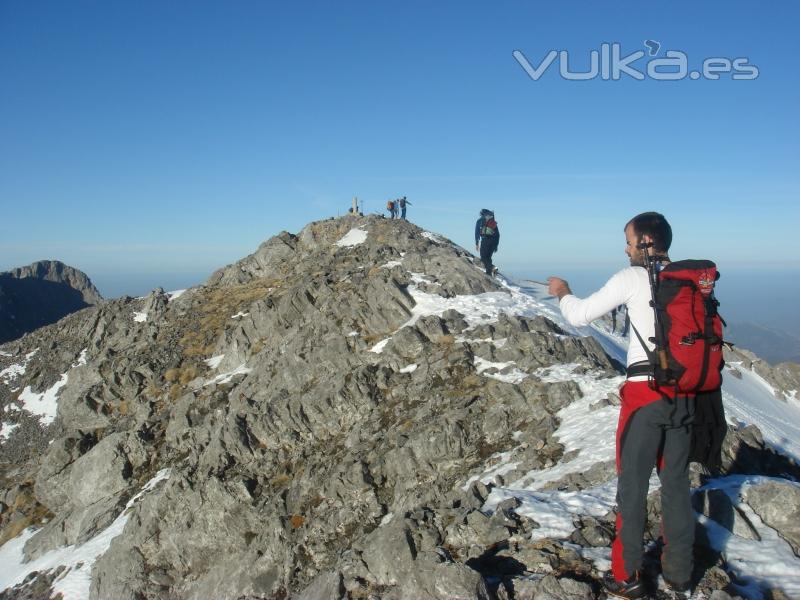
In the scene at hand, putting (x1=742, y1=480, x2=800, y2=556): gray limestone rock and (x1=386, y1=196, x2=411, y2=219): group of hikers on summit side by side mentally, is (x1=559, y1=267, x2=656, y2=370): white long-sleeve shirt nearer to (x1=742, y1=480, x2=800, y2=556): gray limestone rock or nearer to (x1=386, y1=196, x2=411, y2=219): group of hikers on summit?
(x1=742, y1=480, x2=800, y2=556): gray limestone rock

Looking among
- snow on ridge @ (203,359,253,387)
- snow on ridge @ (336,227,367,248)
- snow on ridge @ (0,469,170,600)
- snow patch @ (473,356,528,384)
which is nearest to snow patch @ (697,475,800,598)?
snow patch @ (473,356,528,384)

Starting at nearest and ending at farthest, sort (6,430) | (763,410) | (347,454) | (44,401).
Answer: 1. (347,454)
2. (763,410)
3. (6,430)
4. (44,401)

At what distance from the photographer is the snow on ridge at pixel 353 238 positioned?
128 ft

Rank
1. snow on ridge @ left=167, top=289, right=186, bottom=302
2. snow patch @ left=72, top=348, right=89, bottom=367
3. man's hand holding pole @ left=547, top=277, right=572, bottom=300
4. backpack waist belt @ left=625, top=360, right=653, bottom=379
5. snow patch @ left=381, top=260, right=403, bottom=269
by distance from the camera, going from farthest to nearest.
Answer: snow on ridge @ left=167, top=289, right=186, bottom=302 → snow patch @ left=72, top=348, right=89, bottom=367 → snow patch @ left=381, top=260, right=403, bottom=269 → man's hand holding pole @ left=547, top=277, right=572, bottom=300 → backpack waist belt @ left=625, top=360, right=653, bottom=379

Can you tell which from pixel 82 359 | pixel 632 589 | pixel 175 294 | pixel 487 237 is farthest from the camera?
pixel 175 294

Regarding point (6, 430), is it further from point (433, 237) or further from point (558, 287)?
point (558, 287)

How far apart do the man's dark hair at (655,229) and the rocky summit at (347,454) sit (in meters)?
4.37

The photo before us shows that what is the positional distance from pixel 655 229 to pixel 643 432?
2400 millimetres

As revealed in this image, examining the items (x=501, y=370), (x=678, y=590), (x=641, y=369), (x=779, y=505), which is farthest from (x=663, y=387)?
(x=501, y=370)

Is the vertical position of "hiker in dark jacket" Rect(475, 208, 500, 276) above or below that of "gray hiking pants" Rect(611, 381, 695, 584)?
above

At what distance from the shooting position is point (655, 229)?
6.27 metres

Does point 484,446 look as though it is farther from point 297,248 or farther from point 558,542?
point 297,248

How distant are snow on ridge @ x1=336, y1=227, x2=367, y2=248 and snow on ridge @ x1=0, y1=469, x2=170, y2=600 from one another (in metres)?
20.3

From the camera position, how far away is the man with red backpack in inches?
233
